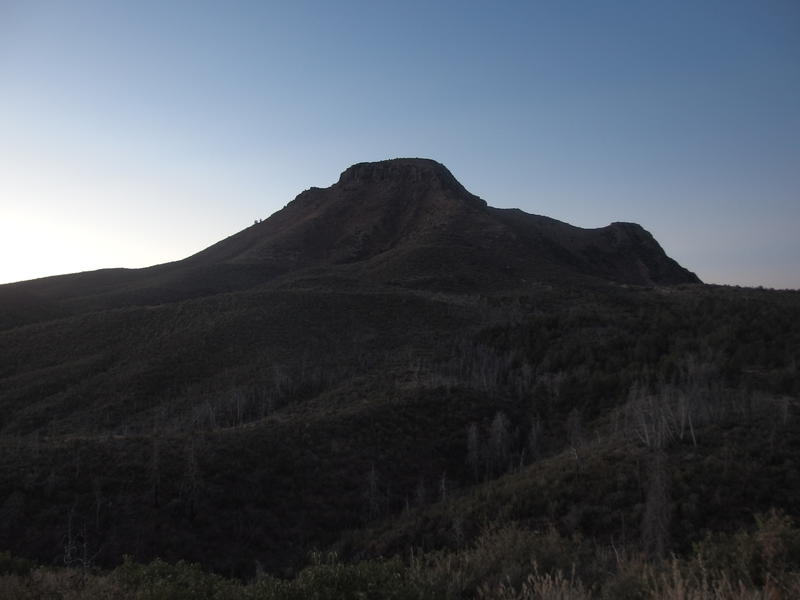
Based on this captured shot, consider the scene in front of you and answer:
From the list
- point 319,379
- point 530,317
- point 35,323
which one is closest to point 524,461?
point 319,379

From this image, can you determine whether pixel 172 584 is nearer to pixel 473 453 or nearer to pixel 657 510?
pixel 657 510

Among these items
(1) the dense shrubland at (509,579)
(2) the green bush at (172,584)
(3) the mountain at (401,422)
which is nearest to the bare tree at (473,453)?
(3) the mountain at (401,422)

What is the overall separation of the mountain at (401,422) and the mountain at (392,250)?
1754 mm

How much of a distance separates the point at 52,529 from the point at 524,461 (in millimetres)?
20413

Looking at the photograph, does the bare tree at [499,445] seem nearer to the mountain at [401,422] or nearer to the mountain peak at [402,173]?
the mountain at [401,422]

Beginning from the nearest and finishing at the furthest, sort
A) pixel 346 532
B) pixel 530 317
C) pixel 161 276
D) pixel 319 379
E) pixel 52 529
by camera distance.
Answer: pixel 52 529 < pixel 346 532 < pixel 319 379 < pixel 530 317 < pixel 161 276

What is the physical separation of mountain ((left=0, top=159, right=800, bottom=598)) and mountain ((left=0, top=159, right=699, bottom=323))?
1.75 m

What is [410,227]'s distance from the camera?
349 feet

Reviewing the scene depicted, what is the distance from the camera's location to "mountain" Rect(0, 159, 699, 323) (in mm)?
79000

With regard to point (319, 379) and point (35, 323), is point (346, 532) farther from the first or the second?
point (35, 323)

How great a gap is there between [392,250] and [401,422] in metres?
64.0

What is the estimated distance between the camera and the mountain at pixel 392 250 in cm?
7900

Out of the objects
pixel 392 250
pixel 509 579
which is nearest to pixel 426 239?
pixel 392 250

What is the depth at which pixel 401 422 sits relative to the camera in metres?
30.4
